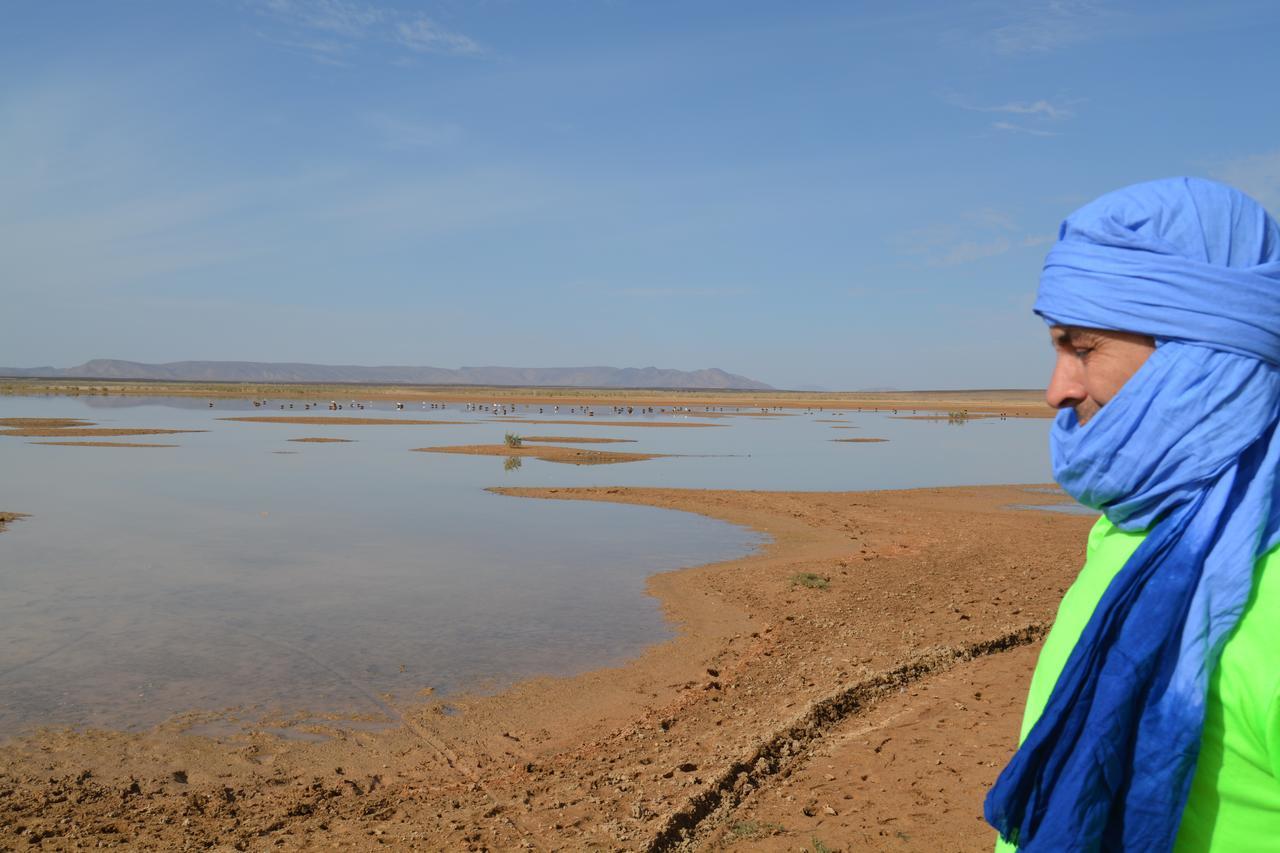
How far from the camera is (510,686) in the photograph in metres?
9.70

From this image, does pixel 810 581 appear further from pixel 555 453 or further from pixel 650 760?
pixel 555 453

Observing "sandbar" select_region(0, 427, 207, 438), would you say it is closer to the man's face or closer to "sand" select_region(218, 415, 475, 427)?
"sand" select_region(218, 415, 475, 427)

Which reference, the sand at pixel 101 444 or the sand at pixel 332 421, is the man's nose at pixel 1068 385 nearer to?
the sand at pixel 101 444

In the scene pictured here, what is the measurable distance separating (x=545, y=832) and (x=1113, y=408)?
5429mm

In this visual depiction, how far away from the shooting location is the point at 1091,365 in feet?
4.74

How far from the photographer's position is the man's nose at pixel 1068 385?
1457mm

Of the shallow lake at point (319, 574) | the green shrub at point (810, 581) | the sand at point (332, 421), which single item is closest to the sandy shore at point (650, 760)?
the shallow lake at point (319, 574)

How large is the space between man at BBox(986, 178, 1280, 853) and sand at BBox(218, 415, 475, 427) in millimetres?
58167

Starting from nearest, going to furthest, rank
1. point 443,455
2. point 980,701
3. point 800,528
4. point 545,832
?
1. point 545,832
2. point 980,701
3. point 800,528
4. point 443,455

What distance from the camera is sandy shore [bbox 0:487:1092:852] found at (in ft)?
19.9

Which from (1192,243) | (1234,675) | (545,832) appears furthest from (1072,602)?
(545,832)

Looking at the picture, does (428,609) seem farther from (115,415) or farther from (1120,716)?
(115,415)

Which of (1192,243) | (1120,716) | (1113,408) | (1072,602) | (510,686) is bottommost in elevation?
(510,686)

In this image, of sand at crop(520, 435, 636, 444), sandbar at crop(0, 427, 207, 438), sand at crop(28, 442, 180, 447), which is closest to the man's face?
sand at crop(28, 442, 180, 447)
